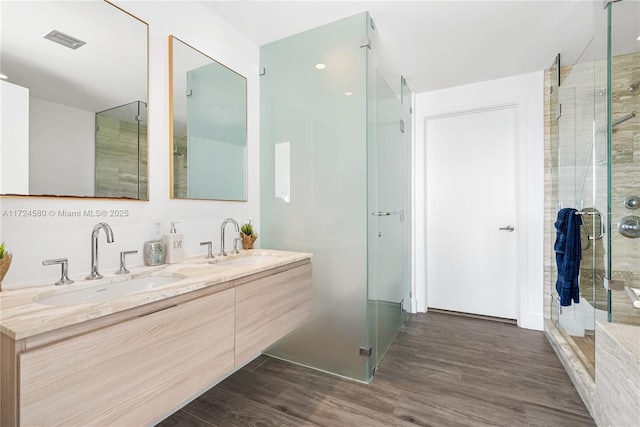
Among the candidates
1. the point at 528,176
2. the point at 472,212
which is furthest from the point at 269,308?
the point at 528,176

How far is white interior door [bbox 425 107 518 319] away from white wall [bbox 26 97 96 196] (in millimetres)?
3125

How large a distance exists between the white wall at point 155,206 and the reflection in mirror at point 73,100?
0.20ft

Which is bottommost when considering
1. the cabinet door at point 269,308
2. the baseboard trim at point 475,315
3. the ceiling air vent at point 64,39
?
the baseboard trim at point 475,315

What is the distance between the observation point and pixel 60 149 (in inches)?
49.6

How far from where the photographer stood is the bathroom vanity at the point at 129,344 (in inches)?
30.1

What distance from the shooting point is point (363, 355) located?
6.64 ft

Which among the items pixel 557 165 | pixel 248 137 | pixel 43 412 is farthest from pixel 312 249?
pixel 557 165

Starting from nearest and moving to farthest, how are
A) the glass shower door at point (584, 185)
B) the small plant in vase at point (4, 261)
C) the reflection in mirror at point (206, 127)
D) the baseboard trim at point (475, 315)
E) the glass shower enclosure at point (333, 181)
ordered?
the small plant in vase at point (4, 261) → the reflection in mirror at point (206, 127) → the glass shower door at point (584, 185) → the glass shower enclosure at point (333, 181) → the baseboard trim at point (475, 315)

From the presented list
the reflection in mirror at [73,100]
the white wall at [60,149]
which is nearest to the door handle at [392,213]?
the reflection in mirror at [73,100]

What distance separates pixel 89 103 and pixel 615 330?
256cm

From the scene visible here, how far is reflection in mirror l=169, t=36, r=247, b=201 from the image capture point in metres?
1.76

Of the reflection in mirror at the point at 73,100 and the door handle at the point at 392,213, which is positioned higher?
the reflection in mirror at the point at 73,100

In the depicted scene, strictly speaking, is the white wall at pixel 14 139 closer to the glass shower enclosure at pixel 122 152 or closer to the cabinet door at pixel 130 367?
Answer: the glass shower enclosure at pixel 122 152

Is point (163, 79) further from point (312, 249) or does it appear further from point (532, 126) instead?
point (532, 126)
